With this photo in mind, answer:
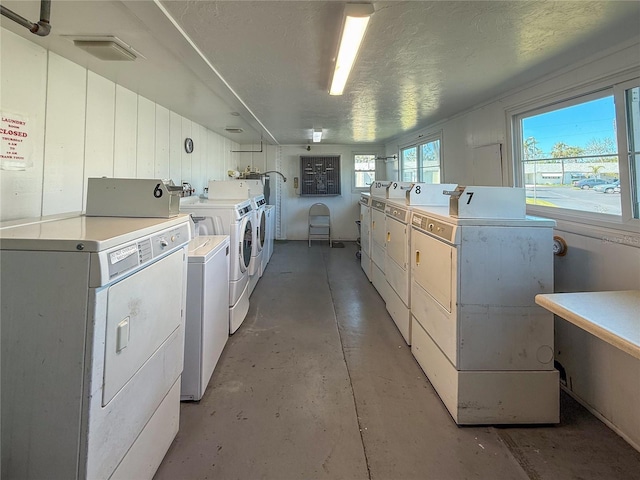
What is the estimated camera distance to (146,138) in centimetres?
321

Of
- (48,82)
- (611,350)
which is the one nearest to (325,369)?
(611,350)

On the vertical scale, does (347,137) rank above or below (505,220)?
above

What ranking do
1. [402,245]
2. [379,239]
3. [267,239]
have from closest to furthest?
[402,245], [379,239], [267,239]

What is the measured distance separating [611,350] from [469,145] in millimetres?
2626

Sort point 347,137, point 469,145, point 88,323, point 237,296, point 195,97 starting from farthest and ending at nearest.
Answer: point 347,137 < point 469,145 < point 195,97 < point 237,296 < point 88,323

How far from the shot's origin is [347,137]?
19.2 feet

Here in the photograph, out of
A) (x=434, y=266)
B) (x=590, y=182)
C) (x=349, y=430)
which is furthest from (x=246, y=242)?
(x=590, y=182)

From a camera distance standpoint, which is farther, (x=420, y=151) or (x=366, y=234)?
(x=420, y=151)

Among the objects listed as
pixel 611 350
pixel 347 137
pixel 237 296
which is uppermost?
pixel 347 137

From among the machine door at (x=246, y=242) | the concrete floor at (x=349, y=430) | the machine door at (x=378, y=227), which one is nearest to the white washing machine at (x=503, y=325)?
the concrete floor at (x=349, y=430)

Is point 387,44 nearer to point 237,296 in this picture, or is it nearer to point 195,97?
point 195,97

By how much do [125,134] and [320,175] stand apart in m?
4.50

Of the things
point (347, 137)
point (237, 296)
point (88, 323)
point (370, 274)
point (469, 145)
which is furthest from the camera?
point (347, 137)

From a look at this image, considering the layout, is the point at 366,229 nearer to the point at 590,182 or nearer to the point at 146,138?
the point at 590,182
